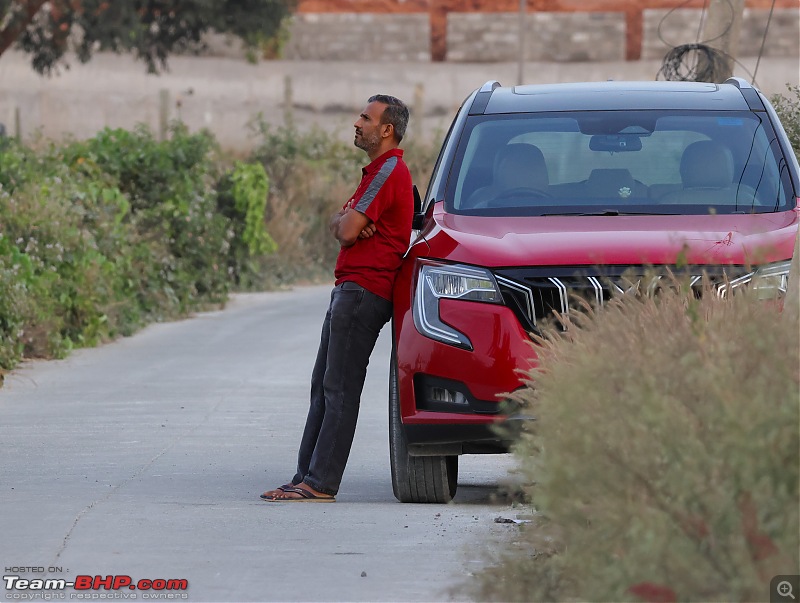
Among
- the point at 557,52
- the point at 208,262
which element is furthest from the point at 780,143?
the point at 557,52

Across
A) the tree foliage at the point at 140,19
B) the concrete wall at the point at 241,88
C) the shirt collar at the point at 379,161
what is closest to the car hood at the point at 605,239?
the shirt collar at the point at 379,161

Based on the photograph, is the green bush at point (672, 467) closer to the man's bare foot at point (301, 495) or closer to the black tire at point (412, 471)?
the black tire at point (412, 471)

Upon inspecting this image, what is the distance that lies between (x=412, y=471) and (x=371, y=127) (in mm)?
1697

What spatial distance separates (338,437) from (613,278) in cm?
171

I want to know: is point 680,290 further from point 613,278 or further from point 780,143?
point 780,143

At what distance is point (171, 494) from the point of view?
9.02 metres

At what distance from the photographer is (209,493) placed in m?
9.09

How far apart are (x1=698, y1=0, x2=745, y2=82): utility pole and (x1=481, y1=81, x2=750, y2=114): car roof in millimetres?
9041

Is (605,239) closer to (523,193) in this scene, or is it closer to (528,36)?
(523,193)

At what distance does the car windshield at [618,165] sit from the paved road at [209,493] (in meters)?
1.56

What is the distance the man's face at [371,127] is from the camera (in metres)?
8.78

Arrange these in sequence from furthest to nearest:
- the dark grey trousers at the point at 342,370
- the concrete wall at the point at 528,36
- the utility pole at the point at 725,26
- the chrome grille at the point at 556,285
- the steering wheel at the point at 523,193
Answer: the concrete wall at the point at 528,36 → the utility pole at the point at 725,26 → the steering wheel at the point at 523,193 → the dark grey trousers at the point at 342,370 → the chrome grille at the point at 556,285

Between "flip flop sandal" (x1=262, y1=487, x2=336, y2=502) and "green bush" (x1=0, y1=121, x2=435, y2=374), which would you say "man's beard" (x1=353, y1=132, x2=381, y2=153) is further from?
"green bush" (x1=0, y1=121, x2=435, y2=374)

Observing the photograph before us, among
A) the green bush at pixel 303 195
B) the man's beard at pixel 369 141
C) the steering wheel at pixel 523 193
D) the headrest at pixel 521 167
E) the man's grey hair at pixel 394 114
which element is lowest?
the green bush at pixel 303 195
